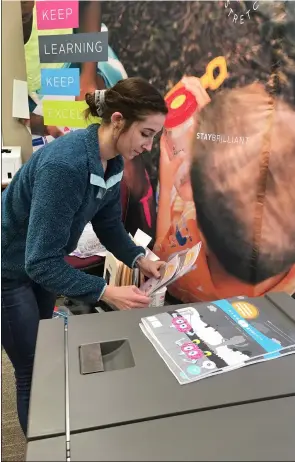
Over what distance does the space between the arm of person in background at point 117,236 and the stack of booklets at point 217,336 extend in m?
0.42

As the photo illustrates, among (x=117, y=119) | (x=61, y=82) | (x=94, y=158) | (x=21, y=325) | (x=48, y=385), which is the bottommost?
(x=21, y=325)

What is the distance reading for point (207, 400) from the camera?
2.28 ft

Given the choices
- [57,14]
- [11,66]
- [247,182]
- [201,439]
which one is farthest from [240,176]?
[11,66]

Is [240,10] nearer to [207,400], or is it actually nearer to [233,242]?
[233,242]

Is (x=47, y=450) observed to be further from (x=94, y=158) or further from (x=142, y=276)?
(x=142, y=276)

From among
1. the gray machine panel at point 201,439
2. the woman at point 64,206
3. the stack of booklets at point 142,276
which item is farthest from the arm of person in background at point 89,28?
the gray machine panel at point 201,439

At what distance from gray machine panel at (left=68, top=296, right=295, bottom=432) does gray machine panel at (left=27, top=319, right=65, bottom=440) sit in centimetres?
2

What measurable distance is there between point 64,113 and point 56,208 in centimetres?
145

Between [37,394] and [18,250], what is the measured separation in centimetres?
57

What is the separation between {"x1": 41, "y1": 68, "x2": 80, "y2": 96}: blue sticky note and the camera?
218cm

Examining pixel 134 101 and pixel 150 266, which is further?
pixel 150 266

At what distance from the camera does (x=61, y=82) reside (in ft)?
7.29

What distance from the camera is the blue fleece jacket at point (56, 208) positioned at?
982mm

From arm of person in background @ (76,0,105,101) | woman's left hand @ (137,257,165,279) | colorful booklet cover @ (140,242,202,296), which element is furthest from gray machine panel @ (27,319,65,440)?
arm of person in background @ (76,0,105,101)
